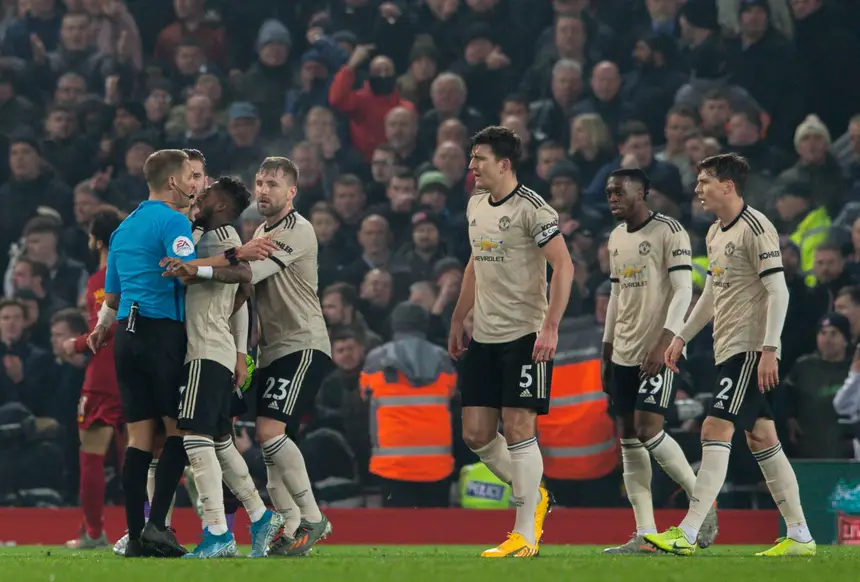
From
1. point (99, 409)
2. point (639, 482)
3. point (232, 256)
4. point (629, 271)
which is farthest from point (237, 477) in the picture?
point (629, 271)

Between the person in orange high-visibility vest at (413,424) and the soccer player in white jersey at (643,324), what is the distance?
10.2 feet

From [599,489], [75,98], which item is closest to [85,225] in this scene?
[75,98]

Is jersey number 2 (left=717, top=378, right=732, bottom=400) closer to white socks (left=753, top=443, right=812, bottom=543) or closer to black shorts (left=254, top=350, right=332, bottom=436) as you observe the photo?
white socks (left=753, top=443, right=812, bottom=543)

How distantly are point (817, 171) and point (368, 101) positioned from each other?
14.8ft

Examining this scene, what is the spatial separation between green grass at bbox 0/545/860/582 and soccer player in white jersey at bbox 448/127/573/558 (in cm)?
54

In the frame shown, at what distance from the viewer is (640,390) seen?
841 centimetres

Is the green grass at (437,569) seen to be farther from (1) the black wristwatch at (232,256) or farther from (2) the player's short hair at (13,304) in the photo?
(2) the player's short hair at (13,304)

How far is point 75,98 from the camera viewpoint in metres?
14.8

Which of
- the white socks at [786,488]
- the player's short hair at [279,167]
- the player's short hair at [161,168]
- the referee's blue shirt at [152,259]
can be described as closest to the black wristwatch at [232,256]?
the referee's blue shirt at [152,259]

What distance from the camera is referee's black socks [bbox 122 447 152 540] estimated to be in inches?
296

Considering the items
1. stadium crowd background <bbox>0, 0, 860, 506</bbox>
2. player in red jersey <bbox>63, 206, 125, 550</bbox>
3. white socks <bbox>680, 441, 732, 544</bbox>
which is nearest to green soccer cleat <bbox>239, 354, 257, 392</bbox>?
player in red jersey <bbox>63, 206, 125, 550</bbox>

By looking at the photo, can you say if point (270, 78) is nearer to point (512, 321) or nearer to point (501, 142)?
point (501, 142)

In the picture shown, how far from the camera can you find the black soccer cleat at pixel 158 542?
24.3 ft

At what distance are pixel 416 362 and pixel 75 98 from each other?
17.9ft
